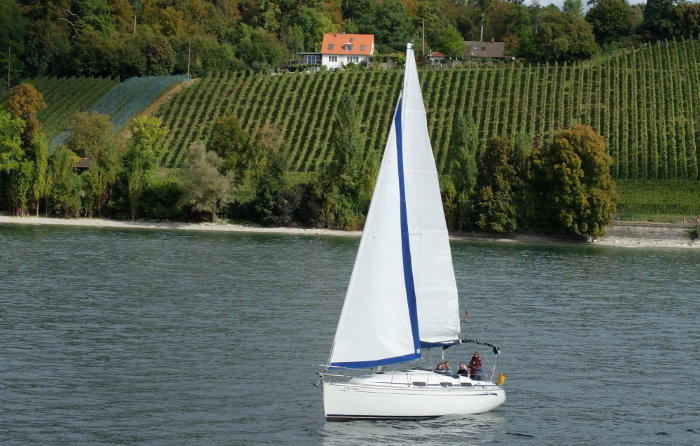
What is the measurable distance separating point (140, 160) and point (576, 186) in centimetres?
5342

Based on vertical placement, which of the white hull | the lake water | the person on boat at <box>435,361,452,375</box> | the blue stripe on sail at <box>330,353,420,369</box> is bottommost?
the lake water

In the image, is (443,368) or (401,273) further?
(443,368)

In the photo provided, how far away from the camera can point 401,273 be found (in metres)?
42.2

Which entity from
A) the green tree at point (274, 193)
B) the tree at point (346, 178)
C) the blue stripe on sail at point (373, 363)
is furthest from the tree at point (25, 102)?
the blue stripe on sail at point (373, 363)

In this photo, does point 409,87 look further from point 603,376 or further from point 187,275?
point 187,275

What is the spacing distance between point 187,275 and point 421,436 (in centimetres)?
4660

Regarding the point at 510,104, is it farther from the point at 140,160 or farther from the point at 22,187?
the point at 22,187

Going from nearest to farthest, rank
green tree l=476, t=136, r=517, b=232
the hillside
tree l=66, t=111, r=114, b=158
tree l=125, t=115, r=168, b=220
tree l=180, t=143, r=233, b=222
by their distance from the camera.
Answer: green tree l=476, t=136, r=517, b=232
tree l=180, t=143, r=233, b=222
tree l=125, t=115, r=168, b=220
tree l=66, t=111, r=114, b=158
the hillside

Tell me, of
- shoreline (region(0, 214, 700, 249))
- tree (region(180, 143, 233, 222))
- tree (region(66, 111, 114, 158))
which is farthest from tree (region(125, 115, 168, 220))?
tree (region(66, 111, 114, 158))

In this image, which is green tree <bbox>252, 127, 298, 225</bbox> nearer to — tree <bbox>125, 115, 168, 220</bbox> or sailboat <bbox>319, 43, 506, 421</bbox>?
tree <bbox>125, 115, 168, 220</bbox>

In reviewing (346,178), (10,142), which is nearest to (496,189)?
(346,178)

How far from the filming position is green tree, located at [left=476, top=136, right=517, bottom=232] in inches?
4963

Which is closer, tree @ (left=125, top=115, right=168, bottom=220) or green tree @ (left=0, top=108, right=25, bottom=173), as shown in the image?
tree @ (left=125, top=115, right=168, bottom=220)

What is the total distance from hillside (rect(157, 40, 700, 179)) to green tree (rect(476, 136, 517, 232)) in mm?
24964
